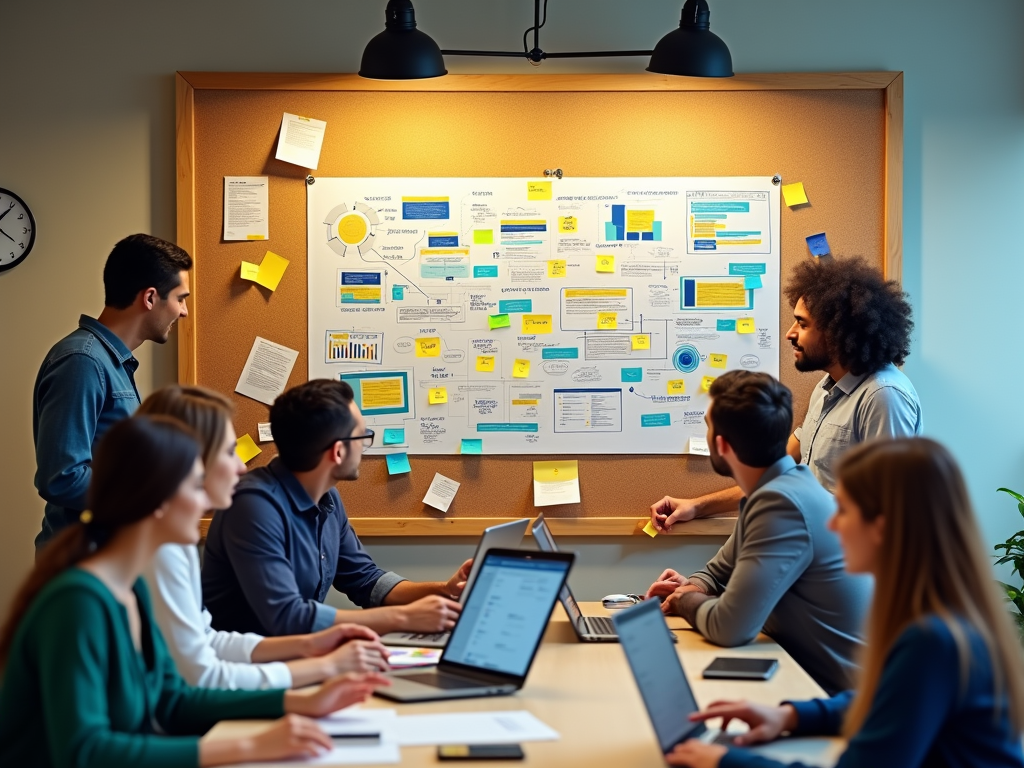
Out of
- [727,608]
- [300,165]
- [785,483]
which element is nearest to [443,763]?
[727,608]

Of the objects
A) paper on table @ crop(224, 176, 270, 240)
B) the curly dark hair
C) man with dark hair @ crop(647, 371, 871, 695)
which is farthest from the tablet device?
paper on table @ crop(224, 176, 270, 240)

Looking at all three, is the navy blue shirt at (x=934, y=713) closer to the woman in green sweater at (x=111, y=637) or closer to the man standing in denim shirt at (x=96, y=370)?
the woman in green sweater at (x=111, y=637)

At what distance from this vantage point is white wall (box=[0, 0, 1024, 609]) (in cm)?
375

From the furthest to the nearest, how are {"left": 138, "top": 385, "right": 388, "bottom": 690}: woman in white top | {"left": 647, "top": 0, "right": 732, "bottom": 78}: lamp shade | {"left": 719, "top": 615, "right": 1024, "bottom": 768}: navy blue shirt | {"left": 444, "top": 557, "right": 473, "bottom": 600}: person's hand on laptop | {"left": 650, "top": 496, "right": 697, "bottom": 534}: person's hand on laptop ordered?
{"left": 650, "top": 496, "right": 697, "bottom": 534}: person's hand on laptop
{"left": 647, "top": 0, "right": 732, "bottom": 78}: lamp shade
{"left": 444, "top": 557, "right": 473, "bottom": 600}: person's hand on laptop
{"left": 138, "top": 385, "right": 388, "bottom": 690}: woman in white top
{"left": 719, "top": 615, "right": 1024, "bottom": 768}: navy blue shirt

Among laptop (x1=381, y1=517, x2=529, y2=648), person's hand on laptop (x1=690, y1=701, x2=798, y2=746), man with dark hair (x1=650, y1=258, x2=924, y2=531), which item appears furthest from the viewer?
man with dark hair (x1=650, y1=258, x2=924, y2=531)

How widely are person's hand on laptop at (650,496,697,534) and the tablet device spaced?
4.79 ft

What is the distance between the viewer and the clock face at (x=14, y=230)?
12.3 feet

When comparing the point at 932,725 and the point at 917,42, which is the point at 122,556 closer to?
the point at 932,725

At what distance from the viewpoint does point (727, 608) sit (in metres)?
2.34

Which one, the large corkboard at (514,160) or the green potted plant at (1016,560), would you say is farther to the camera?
the large corkboard at (514,160)

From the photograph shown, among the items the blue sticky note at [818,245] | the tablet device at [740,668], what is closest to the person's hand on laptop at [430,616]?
the tablet device at [740,668]

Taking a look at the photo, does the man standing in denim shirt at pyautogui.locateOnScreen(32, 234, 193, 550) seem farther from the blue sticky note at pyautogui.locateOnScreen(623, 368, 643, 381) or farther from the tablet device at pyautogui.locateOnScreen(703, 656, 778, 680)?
the tablet device at pyautogui.locateOnScreen(703, 656, 778, 680)

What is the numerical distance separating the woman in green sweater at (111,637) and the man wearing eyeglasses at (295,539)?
548 millimetres

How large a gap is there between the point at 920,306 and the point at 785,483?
5.65ft
